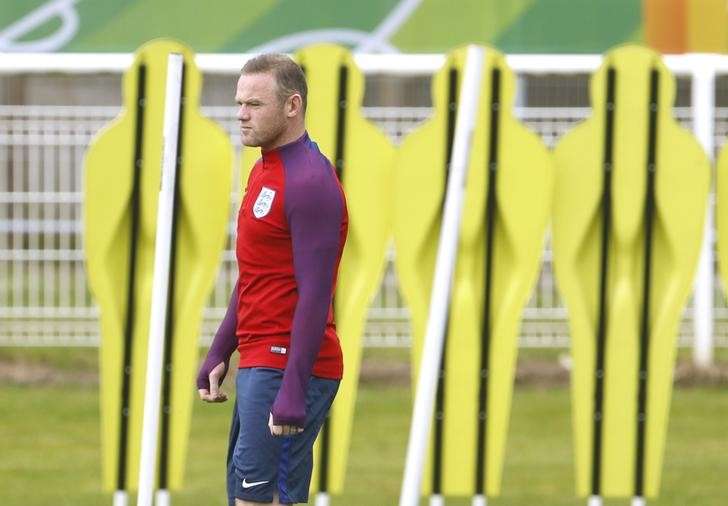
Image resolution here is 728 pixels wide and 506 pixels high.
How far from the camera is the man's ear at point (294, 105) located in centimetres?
458

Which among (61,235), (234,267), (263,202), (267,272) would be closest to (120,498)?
(267,272)

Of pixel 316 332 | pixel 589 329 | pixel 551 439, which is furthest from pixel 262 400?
pixel 551 439

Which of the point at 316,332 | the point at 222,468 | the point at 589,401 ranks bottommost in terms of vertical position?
the point at 222,468

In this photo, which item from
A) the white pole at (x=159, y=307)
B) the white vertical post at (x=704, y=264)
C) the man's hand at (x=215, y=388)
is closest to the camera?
the man's hand at (x=215, y=388)

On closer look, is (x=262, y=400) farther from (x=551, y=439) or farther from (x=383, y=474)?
(x=551, y=439)

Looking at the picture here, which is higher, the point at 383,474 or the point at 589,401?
the point at 589,401

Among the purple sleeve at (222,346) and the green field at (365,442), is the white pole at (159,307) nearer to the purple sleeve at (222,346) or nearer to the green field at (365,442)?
the purple sleeve at (222,346)

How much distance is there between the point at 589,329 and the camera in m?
6.66

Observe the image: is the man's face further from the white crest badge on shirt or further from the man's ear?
the white crest badge on shirt

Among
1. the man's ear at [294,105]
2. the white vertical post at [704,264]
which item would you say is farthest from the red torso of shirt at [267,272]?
the white vertical post at [704,264]

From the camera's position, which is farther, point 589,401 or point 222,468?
point 222,468

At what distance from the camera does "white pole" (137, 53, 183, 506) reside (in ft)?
18.0

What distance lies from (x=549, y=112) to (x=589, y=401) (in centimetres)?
433

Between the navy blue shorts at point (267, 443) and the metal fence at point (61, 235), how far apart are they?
6151 mm
